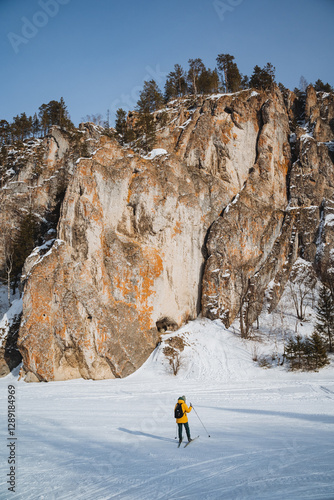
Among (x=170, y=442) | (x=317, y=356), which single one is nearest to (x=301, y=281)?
(x=317, y=356)

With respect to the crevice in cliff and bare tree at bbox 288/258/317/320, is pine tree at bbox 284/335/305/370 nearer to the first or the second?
bare tree at bbox 288/258/317/320

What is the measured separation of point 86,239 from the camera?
90.2ft

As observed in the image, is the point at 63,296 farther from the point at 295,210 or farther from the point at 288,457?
the point at 295,210

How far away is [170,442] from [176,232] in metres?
24.9

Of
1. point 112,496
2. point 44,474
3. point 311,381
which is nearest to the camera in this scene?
point 112,496

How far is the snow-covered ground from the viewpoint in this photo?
615cm

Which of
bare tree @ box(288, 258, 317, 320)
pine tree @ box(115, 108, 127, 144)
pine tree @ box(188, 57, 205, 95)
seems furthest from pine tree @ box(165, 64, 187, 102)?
bare tree @ box(288, 258, 317, 320)

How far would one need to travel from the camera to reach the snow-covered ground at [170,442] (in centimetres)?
615

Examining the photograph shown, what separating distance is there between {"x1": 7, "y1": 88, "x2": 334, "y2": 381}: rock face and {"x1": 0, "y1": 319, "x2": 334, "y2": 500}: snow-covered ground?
5.05 metres

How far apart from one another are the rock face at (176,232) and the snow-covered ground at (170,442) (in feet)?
16.6

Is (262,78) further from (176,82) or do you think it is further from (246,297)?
(246,297)

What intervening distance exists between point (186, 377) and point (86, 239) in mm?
14785

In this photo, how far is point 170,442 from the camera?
9.46 meters

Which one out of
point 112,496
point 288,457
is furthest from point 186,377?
point 112,496
